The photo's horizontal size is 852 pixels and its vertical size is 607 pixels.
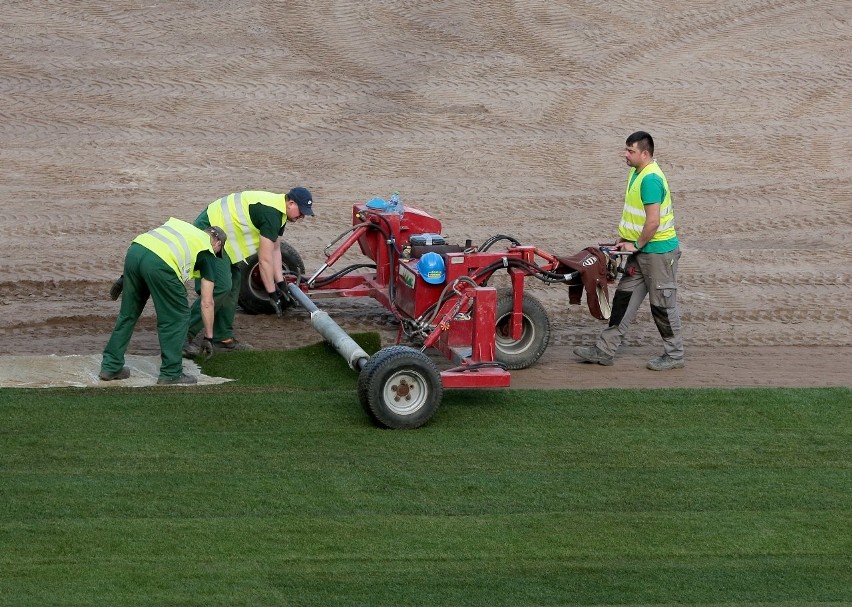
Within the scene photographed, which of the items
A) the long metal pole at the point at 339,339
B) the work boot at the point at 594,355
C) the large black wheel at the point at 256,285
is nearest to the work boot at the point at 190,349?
the long metal pole at the point at 339,339

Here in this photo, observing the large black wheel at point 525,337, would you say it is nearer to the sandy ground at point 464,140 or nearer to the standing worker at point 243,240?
the sandy ground at point 464,140

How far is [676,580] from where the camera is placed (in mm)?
6898

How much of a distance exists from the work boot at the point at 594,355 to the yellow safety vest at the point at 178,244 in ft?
11.3

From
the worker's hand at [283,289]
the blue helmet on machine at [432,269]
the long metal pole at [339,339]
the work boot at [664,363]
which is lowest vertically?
the work boot at [664,363]

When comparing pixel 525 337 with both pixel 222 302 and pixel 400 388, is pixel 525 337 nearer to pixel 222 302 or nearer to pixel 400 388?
pixel 400 388

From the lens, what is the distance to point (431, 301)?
10.5 meters

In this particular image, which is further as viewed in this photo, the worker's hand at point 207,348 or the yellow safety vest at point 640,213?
the yellow safety vest at point 640,213

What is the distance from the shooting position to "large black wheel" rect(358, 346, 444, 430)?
8.95 m

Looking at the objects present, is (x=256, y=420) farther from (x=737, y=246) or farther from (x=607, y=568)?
(x=737, y=246)

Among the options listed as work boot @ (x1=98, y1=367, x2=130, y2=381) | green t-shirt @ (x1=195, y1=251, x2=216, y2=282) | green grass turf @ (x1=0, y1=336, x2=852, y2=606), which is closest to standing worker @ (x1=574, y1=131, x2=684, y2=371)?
green grass turf @ (x1=0, y1=336, x2=852, y2=606)

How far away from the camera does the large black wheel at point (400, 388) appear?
895cm

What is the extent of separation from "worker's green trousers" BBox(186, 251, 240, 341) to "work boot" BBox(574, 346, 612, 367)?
3.11 m

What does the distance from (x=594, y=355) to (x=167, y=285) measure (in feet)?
12.6

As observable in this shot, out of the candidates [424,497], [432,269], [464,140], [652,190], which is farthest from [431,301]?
[464,140]
